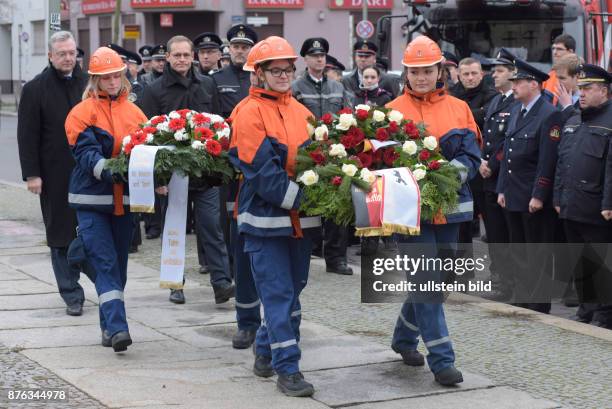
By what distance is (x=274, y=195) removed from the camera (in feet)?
21.6

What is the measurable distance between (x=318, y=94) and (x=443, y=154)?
4.13 metres

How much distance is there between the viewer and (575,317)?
→ 9.55m

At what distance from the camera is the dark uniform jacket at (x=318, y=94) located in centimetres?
1096

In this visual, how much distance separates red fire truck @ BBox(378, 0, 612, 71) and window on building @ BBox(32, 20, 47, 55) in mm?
37918

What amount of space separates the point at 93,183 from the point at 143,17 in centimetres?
3773

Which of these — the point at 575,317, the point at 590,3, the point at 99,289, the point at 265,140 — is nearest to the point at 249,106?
the point at 265,140

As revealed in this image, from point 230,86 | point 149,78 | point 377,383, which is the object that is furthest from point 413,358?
point 149,78

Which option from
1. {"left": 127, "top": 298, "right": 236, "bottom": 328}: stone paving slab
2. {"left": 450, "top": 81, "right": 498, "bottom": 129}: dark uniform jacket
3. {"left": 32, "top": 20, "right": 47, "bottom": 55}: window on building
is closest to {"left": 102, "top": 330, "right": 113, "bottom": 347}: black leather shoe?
{"left": 127, "top": 298, "right": 236, "bottom": 328}: stone paving slab

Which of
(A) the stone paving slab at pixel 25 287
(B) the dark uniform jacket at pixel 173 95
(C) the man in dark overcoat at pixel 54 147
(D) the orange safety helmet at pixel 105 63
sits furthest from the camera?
(B) the dark uniform jacket at pixel 173 95

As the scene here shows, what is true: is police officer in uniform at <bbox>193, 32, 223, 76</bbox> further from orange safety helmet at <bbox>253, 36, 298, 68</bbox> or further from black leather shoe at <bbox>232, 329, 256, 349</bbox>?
orange safety helmet at <bbox>253, 36, 298, 68</bbox>

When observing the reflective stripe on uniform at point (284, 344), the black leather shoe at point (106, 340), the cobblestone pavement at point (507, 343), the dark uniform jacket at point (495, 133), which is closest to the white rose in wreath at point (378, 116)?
the reflective stripe on uniform at point (284, 344)

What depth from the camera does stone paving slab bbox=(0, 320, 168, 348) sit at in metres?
7.94

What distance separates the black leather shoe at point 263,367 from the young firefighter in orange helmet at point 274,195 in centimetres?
17

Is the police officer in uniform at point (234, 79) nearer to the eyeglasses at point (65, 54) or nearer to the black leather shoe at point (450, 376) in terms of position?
the eyeglasses at point (65, 54)
